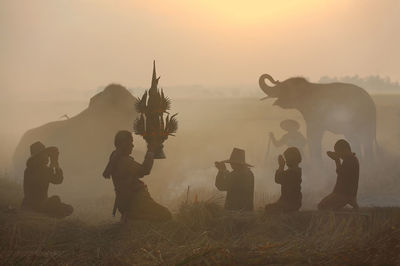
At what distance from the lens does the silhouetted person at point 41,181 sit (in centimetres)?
781

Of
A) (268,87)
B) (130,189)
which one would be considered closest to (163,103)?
(130,189)

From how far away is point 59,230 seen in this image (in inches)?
267

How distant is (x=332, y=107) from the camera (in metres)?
14.5

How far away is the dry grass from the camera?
4.72 metres

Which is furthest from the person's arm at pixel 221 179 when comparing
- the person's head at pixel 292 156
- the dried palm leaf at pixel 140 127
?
the dried palm leaf at pixel 140 127

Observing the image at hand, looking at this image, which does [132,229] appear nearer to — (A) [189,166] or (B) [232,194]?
(B) [232,194]

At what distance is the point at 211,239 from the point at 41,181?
3.40 m

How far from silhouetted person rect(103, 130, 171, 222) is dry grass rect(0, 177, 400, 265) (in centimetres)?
17

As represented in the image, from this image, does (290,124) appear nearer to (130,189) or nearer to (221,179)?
(221,179)

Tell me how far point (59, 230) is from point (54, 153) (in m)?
1.53

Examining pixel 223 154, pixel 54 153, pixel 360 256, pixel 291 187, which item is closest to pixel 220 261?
pixel 360 256

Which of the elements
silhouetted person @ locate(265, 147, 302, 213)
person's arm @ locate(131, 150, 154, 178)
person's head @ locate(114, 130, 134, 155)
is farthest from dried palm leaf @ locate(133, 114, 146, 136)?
silhouetted person @ locate(265, 147, 302, 213)

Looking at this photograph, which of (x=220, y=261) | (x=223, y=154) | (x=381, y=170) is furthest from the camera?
(x=223, y=154)

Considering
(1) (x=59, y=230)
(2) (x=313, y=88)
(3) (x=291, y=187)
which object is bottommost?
(1) (x=59, y=230)
